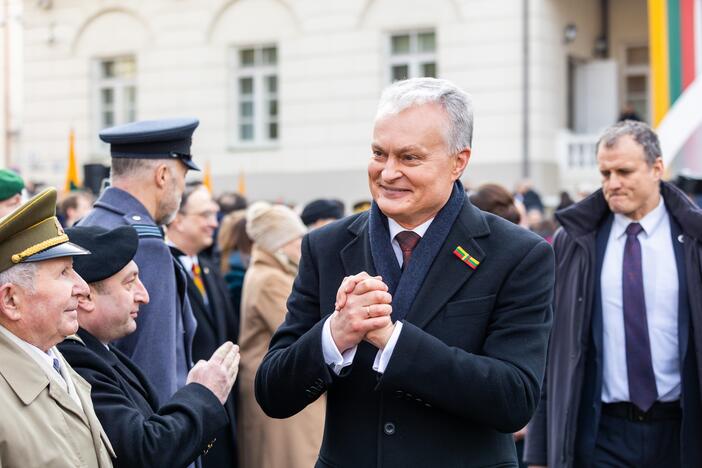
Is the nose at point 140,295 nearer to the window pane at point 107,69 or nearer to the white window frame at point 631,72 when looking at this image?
the white window frame at point 631,72

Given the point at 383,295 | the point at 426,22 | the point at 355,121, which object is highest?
the point at 426,22

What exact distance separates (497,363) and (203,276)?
132 inches

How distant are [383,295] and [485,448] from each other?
584 mm

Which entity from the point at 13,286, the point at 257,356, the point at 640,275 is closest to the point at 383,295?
the point at 13,286

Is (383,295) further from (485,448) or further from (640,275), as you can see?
(640,275)

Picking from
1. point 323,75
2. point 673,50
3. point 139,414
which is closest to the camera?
point 139,414

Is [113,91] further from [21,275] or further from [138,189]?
[21,275]

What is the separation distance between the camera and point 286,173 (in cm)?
2084

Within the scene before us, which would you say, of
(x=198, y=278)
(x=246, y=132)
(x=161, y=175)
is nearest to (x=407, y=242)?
(x=161, y=175)

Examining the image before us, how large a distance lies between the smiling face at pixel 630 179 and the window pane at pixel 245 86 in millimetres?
17278

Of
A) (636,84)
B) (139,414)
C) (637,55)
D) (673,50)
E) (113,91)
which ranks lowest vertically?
(139,414)

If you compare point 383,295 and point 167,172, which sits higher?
point 167,172

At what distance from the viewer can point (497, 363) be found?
2.80 m

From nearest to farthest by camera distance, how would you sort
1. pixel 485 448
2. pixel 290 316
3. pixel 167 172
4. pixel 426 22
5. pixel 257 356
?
pixel 485 448, pixel 290 316, pixel 167 172, pixel 257 356, pixel 426 22
